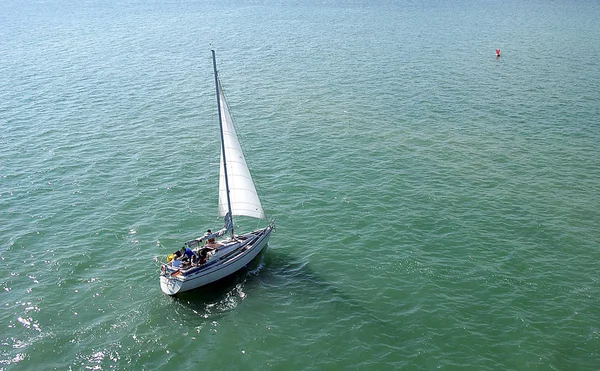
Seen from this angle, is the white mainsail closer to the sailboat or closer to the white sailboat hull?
the sailboat

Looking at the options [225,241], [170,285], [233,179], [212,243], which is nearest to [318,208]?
[233,179]

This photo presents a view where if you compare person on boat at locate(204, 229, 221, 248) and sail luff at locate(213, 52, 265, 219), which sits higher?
sail luff at locate(213, 52, 265, 219)

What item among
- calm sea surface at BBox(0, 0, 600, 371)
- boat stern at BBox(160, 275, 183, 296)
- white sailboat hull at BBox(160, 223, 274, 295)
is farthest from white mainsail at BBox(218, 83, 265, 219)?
boat stern at BBox(160, 275, 183, 296)

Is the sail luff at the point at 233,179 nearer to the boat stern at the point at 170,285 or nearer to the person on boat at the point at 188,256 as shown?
the person on boat at the point at 188,256

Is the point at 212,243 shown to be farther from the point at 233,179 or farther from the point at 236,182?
the point at 233,179

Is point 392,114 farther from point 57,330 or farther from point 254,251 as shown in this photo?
point 57,330

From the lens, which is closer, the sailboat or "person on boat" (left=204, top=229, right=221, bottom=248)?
the sailboat
